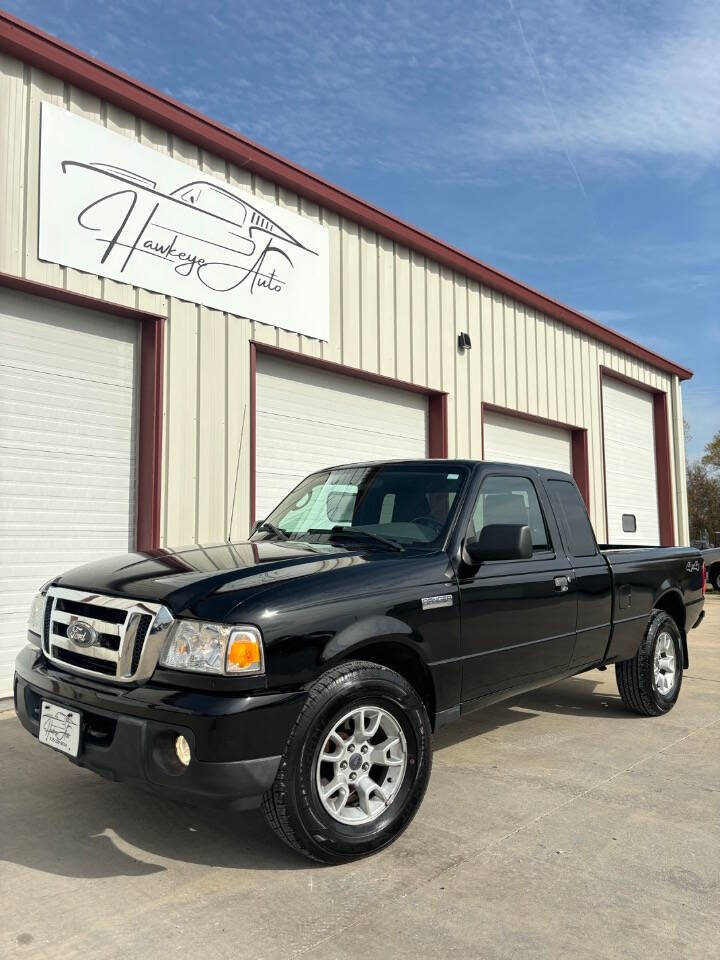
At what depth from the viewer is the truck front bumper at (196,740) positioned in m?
2.93

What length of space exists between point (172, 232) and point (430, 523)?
5.04 m

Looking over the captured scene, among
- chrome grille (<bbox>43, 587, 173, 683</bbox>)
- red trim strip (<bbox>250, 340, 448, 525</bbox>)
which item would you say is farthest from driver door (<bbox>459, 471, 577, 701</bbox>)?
red trim strip (<bbox>250, 340, 448, 525</bbox>)

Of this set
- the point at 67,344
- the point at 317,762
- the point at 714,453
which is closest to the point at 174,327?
the point at 67,344

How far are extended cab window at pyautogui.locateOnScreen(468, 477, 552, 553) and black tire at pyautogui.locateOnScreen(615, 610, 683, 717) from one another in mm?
1475

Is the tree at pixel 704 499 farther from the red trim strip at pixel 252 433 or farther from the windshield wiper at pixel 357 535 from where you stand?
the windshield wiper at pixel 357 535

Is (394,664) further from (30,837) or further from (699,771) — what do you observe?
(699,771)

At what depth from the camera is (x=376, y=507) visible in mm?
4613

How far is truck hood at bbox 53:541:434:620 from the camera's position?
10.4 ft

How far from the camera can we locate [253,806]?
119 inches

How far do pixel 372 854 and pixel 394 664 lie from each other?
848 millimetres

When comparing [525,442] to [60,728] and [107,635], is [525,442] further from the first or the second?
[60,728]

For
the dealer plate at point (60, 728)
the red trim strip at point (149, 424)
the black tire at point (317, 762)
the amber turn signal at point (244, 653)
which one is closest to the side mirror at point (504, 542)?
the black tire at point (317, 762)

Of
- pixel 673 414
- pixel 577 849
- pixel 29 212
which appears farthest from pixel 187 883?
pixel 673 414

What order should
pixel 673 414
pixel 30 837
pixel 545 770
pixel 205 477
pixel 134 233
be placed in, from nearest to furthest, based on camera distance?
pixel 30 837 < pixel 545 770 < pixel 134 233 < pixel 205 477 < pixel 673 414
